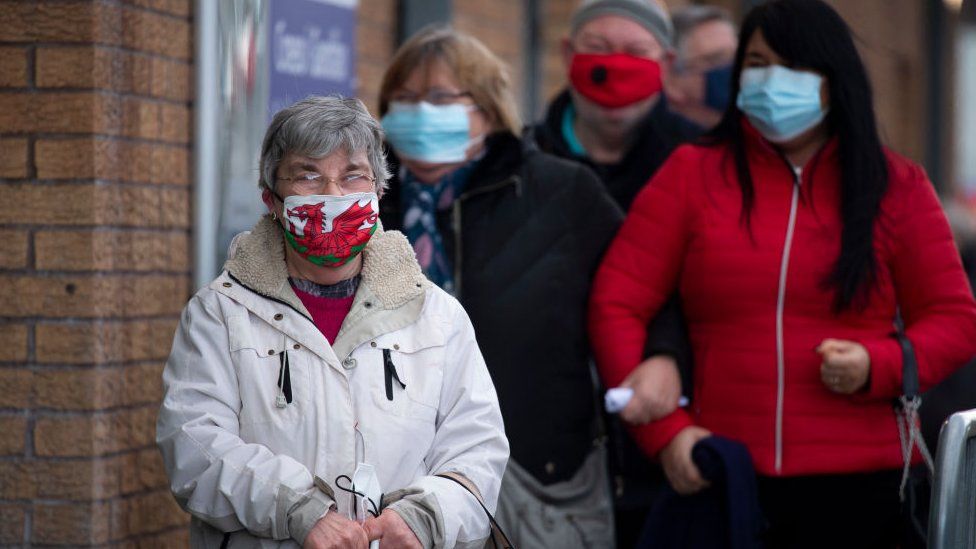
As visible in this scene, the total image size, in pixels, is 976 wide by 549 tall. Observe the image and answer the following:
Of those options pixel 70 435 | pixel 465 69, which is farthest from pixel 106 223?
pixel 465 69

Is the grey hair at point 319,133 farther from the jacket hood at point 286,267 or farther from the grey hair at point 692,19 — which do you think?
the grey hair at point 692,19

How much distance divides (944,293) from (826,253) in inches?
12.9

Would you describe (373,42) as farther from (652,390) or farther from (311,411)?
(311,411)

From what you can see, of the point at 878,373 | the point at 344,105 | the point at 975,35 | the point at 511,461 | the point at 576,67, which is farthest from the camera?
the point at 975,35

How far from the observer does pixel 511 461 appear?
4.17 metres

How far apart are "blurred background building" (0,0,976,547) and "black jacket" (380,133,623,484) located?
722 millimetres

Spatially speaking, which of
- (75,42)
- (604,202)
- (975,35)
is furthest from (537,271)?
(975,35)

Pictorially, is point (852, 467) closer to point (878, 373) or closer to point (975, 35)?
point (878, 373)

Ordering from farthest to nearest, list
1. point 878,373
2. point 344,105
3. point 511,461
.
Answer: point 511,461 → point 878,373 → point 344,105

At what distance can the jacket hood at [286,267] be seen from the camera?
3180 millimetres

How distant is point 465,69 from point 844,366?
4.43 ft

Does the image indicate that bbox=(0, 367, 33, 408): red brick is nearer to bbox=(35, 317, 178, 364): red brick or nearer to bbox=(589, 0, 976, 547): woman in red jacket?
bbox=(35, 317, 178, 364): red brick

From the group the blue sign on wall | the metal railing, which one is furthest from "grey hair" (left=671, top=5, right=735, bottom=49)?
the metal railing

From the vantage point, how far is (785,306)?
3945mm
